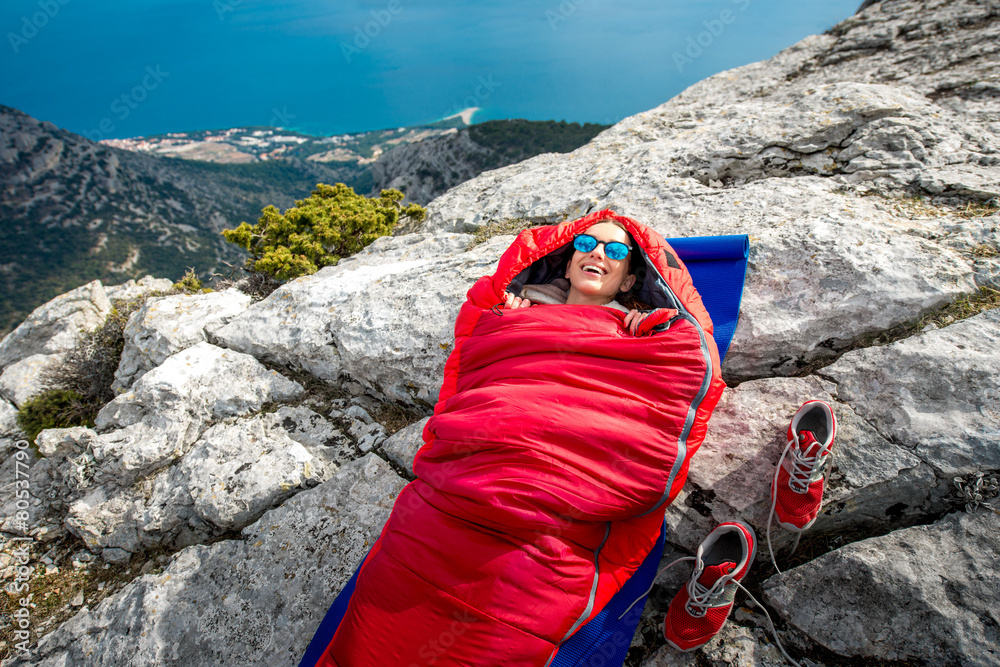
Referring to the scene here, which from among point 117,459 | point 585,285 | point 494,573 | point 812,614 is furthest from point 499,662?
point 117,459

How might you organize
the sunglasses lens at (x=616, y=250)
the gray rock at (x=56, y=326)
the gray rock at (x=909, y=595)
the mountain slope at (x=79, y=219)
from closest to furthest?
the gray rock at (x=909, y=595), the sunglasses lens at (x=616, y=250), the gray rock at (x=56, y=326), the mountain slope at (x=79, y=219)

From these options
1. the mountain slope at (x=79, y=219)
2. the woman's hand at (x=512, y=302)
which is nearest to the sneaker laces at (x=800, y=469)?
the woman's hand at (x=512, y=302)

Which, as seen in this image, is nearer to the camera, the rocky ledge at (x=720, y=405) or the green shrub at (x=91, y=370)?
the rocky ledge at (x=720, y=405)

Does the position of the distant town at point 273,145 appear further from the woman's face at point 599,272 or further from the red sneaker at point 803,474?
the red sneaker at point 803,474

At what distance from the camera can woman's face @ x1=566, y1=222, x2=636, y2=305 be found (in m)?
3.40

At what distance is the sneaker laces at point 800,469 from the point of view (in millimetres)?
2618

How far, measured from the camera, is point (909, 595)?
7.49ft

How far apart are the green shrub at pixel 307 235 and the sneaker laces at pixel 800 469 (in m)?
5.59

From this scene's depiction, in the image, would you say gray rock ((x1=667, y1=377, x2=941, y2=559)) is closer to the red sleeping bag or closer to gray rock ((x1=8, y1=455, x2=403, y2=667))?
the red sleeping bag

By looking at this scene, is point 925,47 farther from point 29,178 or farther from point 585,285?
point 29,178

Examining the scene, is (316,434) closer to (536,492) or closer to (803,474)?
(536,492)

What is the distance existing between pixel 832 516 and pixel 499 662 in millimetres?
2169

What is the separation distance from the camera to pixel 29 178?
49.2 m

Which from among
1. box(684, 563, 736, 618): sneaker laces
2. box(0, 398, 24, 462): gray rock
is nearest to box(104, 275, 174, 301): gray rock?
box(0, 398, 24, 462): gray rock
